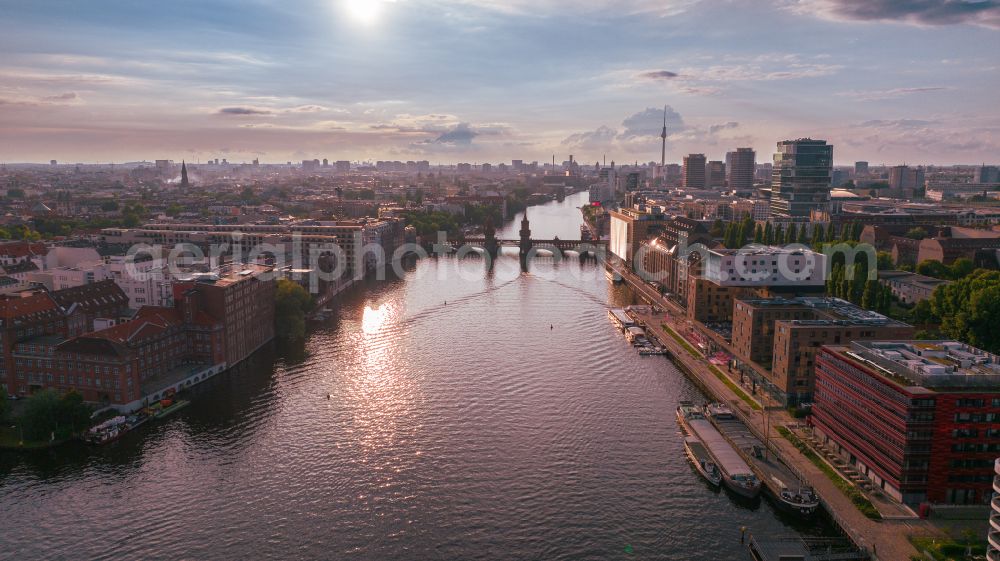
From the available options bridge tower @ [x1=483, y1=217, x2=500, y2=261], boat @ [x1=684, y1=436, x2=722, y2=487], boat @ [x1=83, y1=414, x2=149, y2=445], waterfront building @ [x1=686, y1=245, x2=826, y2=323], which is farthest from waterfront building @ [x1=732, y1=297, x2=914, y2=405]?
bridge tower @ [x1=483, y1=217, x2=500, y2=261]

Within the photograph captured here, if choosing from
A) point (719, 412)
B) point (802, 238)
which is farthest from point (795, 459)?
point (802, 238)

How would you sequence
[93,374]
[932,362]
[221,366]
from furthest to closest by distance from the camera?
[221,366] → [93,374] → [932,362]

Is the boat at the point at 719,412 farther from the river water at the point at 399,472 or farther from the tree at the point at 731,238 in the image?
the tree at the point at 731,238

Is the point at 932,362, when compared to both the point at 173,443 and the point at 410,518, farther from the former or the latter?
the point at 173,443

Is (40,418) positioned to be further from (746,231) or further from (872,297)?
(746,231)

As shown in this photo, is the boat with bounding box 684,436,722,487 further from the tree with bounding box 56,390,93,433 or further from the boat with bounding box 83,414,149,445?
the tree with bounding box 56,390,93,433

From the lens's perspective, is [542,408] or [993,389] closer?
[993,389]

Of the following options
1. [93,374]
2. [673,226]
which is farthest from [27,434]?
[673,226]
